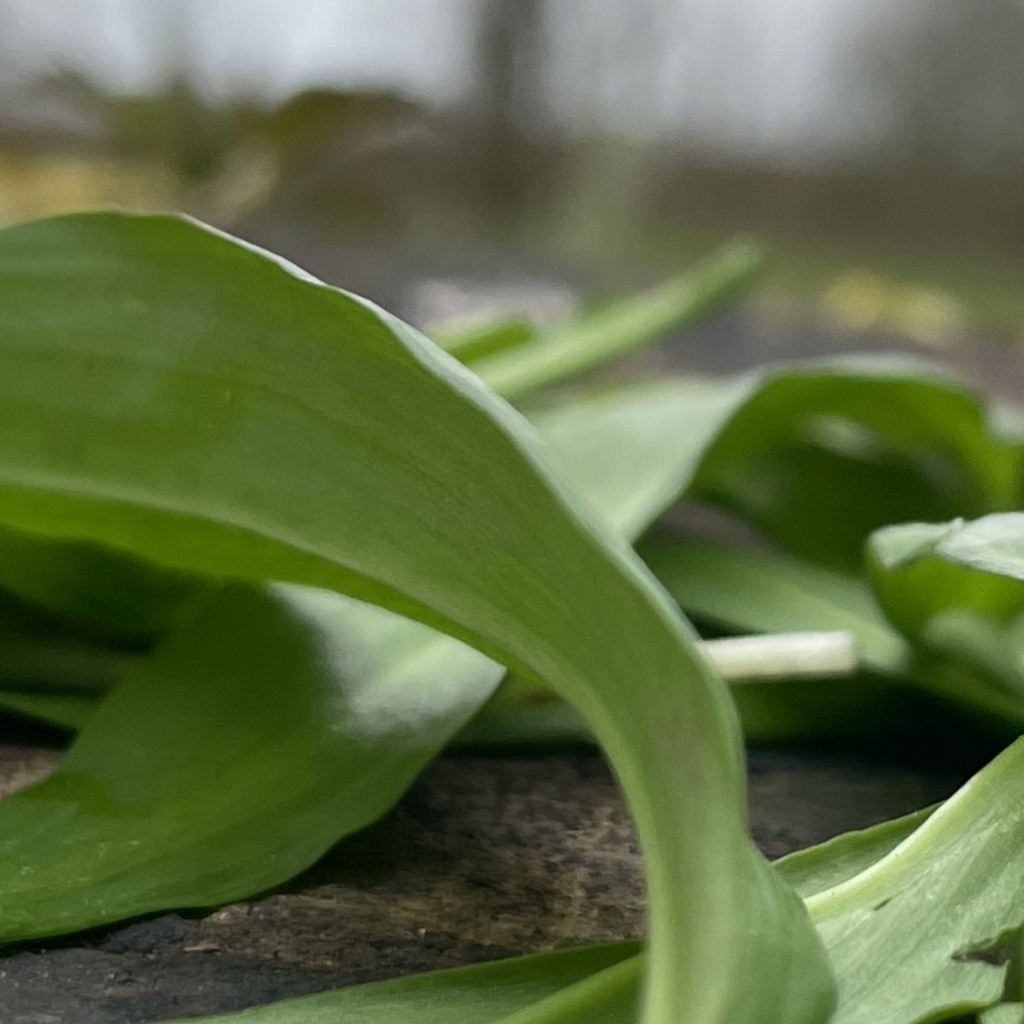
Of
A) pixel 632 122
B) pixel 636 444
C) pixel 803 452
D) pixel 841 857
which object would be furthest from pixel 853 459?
pixel 632 122

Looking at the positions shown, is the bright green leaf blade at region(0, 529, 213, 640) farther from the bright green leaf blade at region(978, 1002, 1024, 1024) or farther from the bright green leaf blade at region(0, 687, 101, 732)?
the bright green leaf blade at region(978, 1002, 1024, 1024)

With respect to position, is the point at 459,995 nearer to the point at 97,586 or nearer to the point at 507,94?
the point at 97,586

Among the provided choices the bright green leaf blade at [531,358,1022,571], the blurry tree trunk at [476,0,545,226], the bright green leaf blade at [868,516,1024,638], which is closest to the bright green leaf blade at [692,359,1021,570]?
the bright green leaf blade at [531,358,1022,571]

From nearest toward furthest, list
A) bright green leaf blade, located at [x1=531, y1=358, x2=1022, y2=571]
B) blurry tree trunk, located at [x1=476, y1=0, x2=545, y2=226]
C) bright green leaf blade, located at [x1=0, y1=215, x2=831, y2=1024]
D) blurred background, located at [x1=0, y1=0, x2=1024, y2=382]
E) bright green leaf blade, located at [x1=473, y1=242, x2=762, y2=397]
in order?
bright green leaf blade, located at [x1=0, y1=215, x2=831, y2=1024] < bright green leaf blade, located at [x1=531, y1=358, x2=1022, y2=571] < bright green leaf blade, located at [x1=473, y1=242, x2=762, y2=397] < blurred background, located at [x1=0, y1=0, x2=1024, y2=382] < blurry tree trunk, located at [x1=476, y1=0, x2=545, y2=226]

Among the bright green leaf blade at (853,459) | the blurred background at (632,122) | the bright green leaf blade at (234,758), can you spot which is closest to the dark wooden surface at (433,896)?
the bright green leaf blade at (234,758)

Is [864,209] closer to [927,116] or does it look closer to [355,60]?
[927,116]

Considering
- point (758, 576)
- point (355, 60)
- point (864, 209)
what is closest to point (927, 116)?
point (864, 209)
